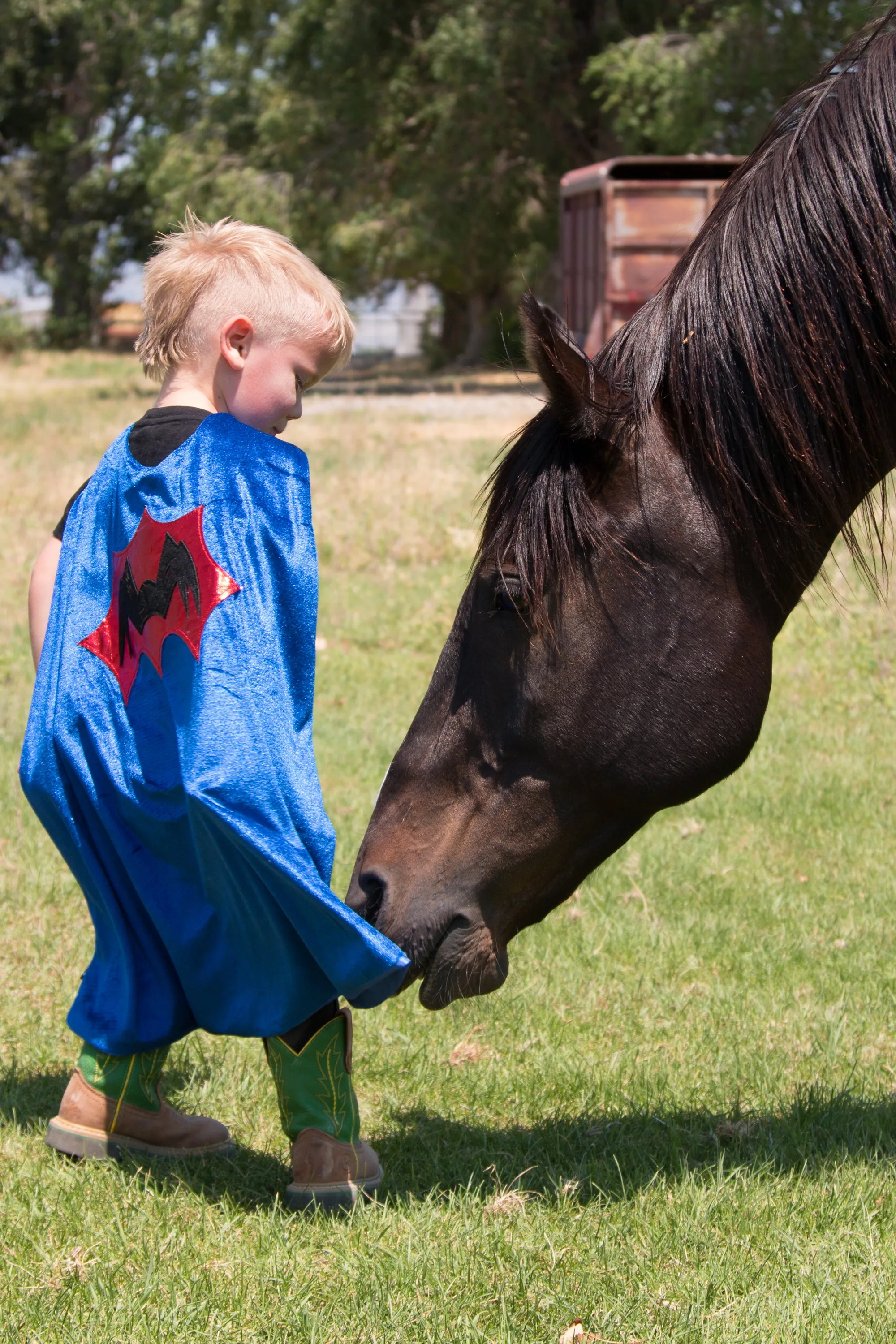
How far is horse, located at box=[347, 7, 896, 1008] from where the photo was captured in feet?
7.26

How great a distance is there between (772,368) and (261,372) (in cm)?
97

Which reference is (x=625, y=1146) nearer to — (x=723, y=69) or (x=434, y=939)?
(x=434, y=939)

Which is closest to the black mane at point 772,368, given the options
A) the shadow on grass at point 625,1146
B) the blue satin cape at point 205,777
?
the blue satin cape at point 205,777

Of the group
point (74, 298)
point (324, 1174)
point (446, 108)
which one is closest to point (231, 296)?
point (324, 1174)

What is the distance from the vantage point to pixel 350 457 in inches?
482

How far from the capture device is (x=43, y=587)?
9.18 ft

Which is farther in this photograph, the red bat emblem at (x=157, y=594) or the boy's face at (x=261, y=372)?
the boy's face at (x=261, y=372)

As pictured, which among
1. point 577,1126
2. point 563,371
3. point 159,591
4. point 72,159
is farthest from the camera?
point 72,159

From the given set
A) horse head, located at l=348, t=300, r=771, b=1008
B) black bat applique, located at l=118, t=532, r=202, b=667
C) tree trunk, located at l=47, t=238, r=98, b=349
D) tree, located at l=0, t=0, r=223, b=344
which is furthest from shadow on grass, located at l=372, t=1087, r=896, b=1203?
tree trunk, located at l=47, t=238, r=98, b=349

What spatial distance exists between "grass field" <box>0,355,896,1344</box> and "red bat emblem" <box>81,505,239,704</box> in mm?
1072

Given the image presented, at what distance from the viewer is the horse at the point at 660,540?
2.21 m

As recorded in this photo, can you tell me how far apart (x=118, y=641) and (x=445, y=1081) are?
4.59 ft

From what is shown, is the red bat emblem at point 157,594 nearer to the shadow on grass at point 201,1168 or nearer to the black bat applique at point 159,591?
the black bat applique at point 159,591

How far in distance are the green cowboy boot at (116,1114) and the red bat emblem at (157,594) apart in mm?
784
